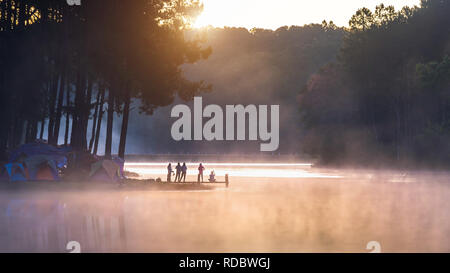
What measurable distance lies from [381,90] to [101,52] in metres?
52.8

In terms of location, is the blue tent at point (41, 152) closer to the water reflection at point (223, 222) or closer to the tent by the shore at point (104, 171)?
the tent by the shore at point (104, 171)

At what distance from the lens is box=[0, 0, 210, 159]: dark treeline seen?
177ft

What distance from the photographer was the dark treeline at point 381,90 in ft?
303

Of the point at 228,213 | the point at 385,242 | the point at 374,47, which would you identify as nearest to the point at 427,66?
the point at 374,47

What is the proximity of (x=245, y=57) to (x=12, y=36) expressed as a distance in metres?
143

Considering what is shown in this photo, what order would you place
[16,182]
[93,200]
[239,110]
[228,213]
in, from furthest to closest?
[239,110] → [16,182] → [93,200] → [228,213]

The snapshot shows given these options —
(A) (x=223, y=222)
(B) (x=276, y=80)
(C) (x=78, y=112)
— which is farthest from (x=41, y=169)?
(B) (x=276, y=80)

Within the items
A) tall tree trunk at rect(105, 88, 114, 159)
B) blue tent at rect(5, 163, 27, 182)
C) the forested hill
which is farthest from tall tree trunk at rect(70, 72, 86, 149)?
the forested hill
